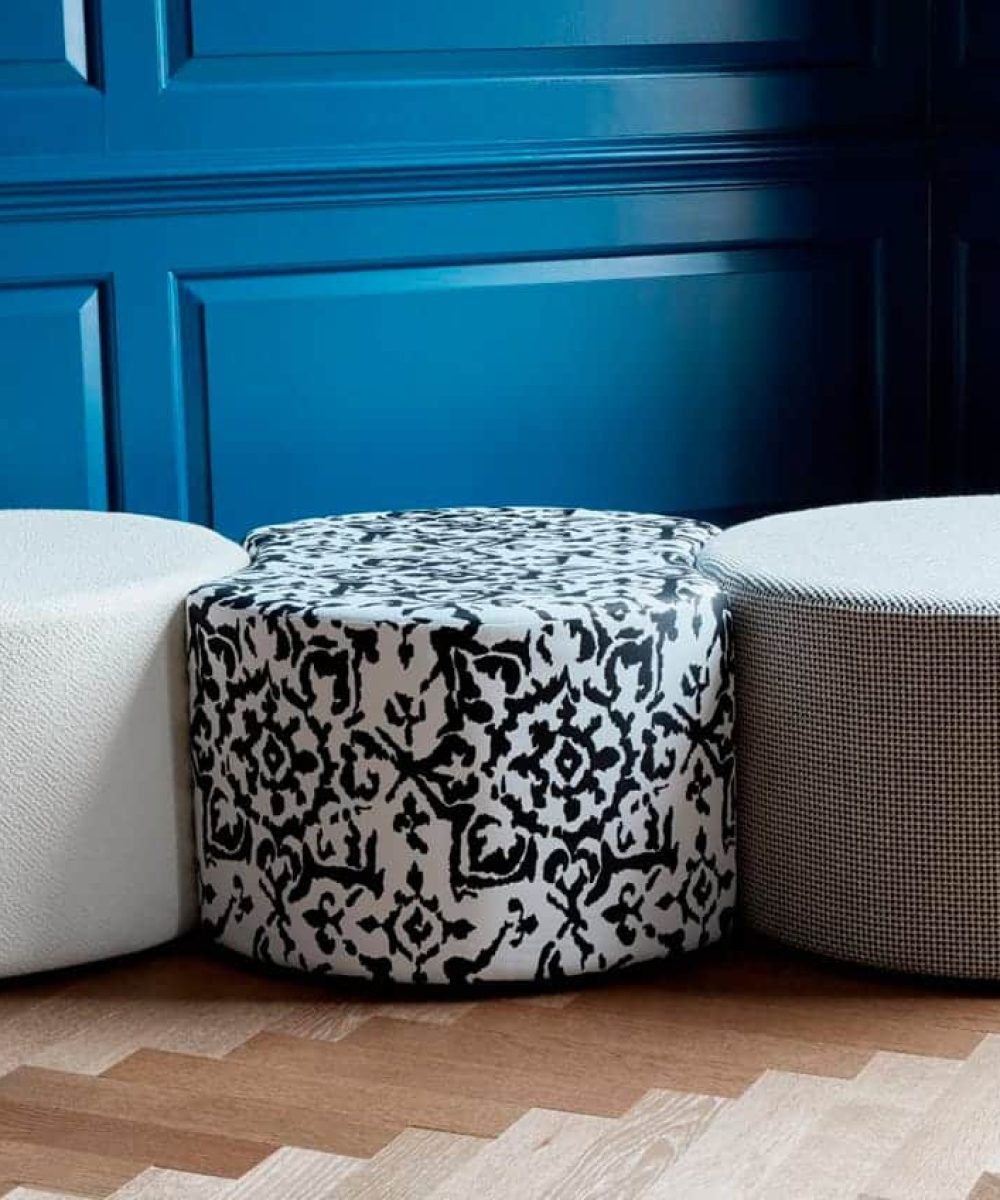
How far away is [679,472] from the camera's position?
3156 mm

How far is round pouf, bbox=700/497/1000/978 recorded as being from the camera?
1977 mm

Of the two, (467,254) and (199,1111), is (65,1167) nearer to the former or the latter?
(199,1111)

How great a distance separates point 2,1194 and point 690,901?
A: 0.74 metres

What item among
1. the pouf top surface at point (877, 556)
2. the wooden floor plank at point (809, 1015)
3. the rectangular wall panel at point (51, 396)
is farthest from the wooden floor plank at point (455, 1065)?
the rectangular wall panel at point (51, 396)

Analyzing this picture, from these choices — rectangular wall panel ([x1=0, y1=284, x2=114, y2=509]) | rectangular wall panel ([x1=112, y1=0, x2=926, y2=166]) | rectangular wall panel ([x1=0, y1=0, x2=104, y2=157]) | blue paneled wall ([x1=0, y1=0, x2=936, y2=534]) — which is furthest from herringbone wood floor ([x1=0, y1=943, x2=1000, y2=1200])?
rectangular wall panel ([x1=112, y1=0, x2=926, y2=166])

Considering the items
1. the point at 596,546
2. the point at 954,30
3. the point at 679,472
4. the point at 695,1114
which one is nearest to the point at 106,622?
the point at 596,546

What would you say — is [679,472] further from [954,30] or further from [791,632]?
[791,632]

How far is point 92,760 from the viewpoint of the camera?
2.07 m

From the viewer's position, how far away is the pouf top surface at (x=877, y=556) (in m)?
2.01

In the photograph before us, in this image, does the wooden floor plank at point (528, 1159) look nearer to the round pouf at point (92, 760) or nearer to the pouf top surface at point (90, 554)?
the round pouf at point (92, 760)

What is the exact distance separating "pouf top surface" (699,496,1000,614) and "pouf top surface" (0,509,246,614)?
53cm

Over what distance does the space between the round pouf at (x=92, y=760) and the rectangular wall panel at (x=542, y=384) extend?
708 mm

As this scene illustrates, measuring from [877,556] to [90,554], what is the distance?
803 mm

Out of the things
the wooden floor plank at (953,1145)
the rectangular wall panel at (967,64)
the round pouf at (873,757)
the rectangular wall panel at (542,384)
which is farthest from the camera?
the rectangular wall panel at (967,64)
